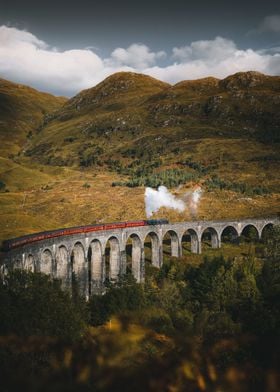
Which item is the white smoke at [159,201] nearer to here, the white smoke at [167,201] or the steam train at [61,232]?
the white smoke at [167,201]

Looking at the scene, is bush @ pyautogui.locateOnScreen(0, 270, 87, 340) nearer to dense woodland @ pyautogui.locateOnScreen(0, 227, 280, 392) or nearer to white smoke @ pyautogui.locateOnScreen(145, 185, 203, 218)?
dense woodland @ pyautogui.locateOnScreen(0, 227, 280, 392)

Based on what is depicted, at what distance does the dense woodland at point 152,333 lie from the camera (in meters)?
7.10

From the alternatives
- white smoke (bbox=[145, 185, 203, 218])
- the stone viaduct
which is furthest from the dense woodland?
white smoke (bbox=[145, 185, 203, 218])

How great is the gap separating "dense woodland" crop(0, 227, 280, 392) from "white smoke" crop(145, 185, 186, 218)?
3301 cm

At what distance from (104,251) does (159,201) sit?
51623 millimetres

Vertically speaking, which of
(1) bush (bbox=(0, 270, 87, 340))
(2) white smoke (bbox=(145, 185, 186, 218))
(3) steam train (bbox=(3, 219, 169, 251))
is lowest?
(1) bush (bbox=(0, 270, 87, 340))

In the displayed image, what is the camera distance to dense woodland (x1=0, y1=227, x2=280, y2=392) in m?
7.10

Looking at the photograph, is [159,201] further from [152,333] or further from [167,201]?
[152,333]

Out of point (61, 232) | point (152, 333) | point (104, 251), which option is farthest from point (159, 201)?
point (152, 333)

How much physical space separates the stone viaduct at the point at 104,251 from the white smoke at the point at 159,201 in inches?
646

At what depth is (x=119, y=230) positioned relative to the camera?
73750mm

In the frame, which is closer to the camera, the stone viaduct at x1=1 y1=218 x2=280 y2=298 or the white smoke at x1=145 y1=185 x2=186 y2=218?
the stone viaduct at x1=1 y1=218 x2=280 y2=298

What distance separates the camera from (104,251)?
70.4 metres

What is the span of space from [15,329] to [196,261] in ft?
192
